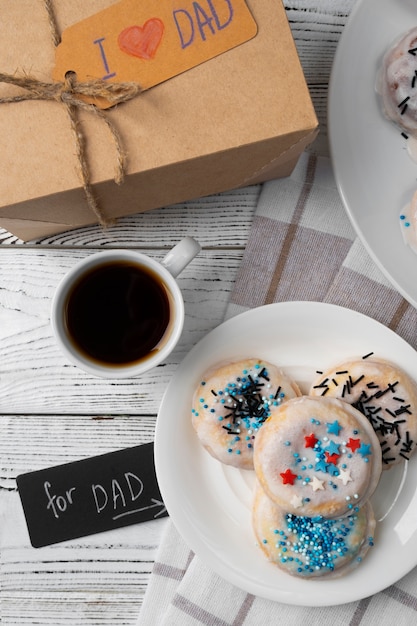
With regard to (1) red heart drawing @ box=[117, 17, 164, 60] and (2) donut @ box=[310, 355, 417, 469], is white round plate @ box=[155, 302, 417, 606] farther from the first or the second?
(1) red heart drawing @ box=[117, 17, 164, 60]

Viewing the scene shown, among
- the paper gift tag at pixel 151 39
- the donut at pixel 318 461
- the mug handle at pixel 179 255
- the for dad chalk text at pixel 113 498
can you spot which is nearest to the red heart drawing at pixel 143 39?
the paper gift tag at pixel 151 39

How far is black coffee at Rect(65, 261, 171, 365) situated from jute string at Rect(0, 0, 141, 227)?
0.20 m

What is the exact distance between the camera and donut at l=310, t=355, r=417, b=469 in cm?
94

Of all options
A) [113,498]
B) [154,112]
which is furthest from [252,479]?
[154,112]

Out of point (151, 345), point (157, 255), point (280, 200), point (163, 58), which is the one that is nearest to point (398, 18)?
point (280, 200)

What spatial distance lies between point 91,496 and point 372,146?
2.44 ft

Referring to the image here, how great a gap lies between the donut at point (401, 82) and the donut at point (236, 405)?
0.45 m

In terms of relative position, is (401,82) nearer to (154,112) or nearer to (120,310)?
(154,112)

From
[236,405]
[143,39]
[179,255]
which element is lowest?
[236,405]

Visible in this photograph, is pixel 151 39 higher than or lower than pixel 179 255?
higher

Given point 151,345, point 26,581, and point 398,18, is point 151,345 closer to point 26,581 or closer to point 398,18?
point 26,581

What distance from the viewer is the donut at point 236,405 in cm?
95

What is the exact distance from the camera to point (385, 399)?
94 centimetres

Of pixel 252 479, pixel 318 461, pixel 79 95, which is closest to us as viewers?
pixel 79 95
